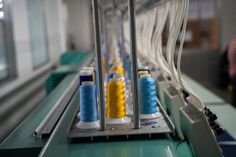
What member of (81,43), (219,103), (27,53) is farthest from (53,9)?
(219,103)

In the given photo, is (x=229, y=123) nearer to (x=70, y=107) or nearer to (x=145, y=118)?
(x=145, y=118)

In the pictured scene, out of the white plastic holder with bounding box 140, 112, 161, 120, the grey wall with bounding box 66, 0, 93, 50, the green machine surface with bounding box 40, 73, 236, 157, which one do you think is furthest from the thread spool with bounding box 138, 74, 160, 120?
the grey wall with bounding box 66, 0, 93, 50

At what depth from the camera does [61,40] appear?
21.3ft

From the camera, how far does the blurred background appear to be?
396cm

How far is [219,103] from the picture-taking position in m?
2.45

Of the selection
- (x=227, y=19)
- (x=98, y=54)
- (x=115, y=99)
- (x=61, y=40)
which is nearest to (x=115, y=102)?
(x=115, y=99)

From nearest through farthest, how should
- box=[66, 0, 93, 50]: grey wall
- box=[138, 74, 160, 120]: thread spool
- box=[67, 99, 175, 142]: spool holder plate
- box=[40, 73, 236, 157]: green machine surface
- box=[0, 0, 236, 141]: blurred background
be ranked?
box=[40, 73, 236, 157]: green machine surface, box=[67, 99, 175, 142]: spool holder plate, box=[138, 74, 160, 120]: thread spool, box=[0, 0, 236, 141]: blurred background, box=[66, 0, 93, 50]: grey wall

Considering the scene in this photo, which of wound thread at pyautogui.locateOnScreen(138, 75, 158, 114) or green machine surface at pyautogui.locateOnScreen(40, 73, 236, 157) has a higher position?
wound thread at pyautogui.locateOnScreen(138, 75, 158, 114)

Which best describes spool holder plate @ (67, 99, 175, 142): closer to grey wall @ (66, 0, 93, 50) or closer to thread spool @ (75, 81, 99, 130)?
thread spool @ (75, 81, 99, 130)

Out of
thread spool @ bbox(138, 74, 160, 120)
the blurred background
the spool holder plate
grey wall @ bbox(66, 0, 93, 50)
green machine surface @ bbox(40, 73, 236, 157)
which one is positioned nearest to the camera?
green machine surface @ bbox(40, 73, 236, 157)

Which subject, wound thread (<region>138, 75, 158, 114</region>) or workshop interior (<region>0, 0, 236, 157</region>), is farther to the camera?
wound thread (<region>138, 75, 158, 114</region>)

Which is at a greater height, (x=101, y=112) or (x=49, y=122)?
(x=101, y=112)

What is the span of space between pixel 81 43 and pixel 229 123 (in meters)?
5.71

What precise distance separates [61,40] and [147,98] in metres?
5.38
